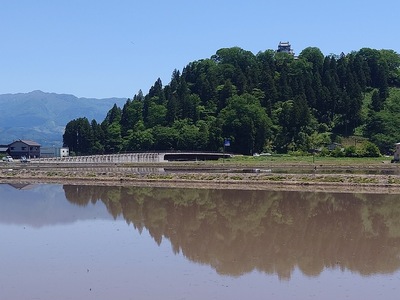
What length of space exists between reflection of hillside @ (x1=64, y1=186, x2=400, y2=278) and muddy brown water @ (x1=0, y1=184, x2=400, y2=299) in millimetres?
45

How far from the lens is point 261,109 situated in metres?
84.9

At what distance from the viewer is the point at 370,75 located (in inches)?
4195

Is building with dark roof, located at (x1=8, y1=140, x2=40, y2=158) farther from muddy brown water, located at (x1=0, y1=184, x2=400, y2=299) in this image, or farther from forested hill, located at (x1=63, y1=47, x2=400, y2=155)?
muddy brown water, located at (x1=0, y1=184, x2=400, y2=299)

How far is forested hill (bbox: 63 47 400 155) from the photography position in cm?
8281

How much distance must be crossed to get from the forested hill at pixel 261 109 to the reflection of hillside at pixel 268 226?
43788 mm

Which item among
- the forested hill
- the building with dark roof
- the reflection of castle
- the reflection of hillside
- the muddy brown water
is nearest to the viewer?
the muddy brown water

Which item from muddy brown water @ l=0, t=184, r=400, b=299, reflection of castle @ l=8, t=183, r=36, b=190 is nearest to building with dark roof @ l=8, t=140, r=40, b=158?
reflection of castle @ l=8, t=183, r=36, b=190

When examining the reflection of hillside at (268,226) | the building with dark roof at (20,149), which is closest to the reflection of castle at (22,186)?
the reflection of hillside at (268,226)

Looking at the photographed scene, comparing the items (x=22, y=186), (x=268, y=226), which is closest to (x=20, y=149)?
(x=22, y=186)

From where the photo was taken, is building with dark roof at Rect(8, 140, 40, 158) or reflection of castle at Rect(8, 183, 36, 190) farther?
building with dark roof at Rect(8, 140, 40, 158)

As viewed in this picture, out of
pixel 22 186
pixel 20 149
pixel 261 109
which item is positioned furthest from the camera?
pixel 20 149

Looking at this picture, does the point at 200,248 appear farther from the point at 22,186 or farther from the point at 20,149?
the point at 20,149

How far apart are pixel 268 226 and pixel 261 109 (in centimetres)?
6186

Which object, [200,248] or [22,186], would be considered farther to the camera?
[22,186]
